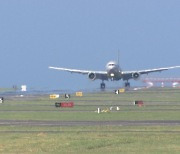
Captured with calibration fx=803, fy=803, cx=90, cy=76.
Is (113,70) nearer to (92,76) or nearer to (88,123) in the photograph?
(92,76)

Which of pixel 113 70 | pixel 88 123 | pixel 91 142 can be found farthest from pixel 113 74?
pixel 91 142

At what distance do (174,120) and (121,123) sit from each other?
484cm

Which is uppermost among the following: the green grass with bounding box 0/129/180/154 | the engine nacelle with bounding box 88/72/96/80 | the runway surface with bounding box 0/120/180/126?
the engine nacelle with bounding box 88/72/96/80

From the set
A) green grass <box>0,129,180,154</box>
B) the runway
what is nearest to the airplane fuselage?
the runway

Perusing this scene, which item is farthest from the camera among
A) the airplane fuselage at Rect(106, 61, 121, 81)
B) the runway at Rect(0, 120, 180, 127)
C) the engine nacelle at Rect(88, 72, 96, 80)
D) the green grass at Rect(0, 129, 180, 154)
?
the engine nacelle at Rect(88, 72, 96, 80)

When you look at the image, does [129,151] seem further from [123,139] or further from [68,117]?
[68,117]

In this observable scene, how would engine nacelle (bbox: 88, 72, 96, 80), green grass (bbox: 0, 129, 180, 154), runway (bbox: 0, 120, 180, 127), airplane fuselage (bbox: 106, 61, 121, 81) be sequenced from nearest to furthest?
green grass (bbox: 0, 129, 180, 154) < runway (bbox: 0, 120, 180, 127) < airplane fuselage (bbox: 106, 61, 121, 81) < engine nacelle (bbox: 88, 72, 96, 80)

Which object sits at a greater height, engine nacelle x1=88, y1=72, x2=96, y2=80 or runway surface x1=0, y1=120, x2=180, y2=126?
engine nacelle x1=88, y1=72, x2=96, y2=80

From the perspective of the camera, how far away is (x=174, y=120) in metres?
56.1

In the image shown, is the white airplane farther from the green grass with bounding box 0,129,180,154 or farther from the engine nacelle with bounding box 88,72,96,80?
the green grass with bounding box 0,129,180,154

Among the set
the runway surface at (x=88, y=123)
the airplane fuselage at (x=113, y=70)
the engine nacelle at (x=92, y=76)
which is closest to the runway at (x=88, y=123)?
the runway surface at (x=88, y=123)

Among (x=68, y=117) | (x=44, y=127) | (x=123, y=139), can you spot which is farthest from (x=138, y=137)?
(x=68, y=117)

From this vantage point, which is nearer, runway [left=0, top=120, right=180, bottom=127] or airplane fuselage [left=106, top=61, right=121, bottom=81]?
runway [left=0, top=120, right=180, bottom=127]

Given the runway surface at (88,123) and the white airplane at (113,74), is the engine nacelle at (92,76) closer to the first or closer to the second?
the white airplane at (113,74)
